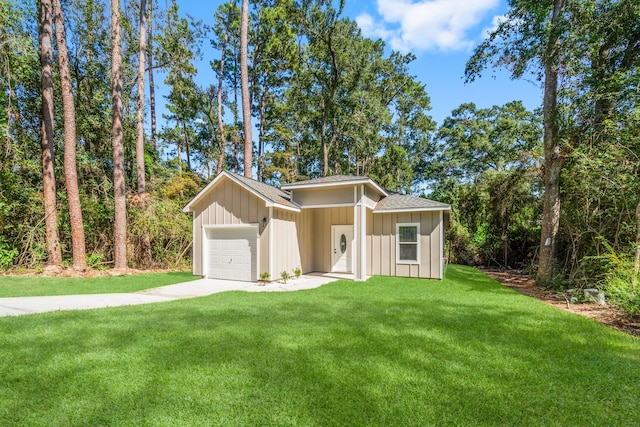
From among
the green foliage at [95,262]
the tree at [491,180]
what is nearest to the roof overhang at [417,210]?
the tree at [491,180]

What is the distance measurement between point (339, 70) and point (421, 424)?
66.0 ft

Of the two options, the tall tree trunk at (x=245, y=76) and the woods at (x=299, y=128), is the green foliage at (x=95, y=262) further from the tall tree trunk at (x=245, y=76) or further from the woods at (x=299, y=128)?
the tall tree trunk at (x=245, y=76)

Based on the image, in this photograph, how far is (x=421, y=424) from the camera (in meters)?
2.46

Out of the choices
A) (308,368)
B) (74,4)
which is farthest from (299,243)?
(74,4)

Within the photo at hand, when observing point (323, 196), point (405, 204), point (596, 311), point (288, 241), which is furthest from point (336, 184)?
point (596, 311)

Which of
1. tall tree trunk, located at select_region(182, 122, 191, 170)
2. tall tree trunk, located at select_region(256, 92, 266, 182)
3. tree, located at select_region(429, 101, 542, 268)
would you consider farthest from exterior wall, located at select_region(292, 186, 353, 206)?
tall tree trunk, located at select_region(182, 122, 191, 170)

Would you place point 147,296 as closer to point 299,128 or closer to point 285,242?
point 285,242

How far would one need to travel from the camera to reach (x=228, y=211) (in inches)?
410

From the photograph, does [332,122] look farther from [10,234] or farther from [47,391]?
[47,391]

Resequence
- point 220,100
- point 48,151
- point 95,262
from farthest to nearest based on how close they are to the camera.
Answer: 1. point 220,100
2. point 95,262
3. point 48,151

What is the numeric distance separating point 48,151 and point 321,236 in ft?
35.5

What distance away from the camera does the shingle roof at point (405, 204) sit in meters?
10.3

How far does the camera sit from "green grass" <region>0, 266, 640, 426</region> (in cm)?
260

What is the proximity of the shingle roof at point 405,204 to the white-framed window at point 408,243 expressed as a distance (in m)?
0.59
